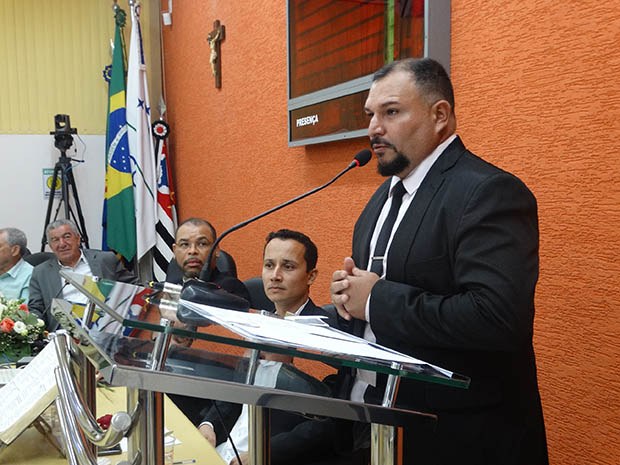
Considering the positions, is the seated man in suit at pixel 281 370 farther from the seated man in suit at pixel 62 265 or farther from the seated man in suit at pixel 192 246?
the seated man in suit at pixel 62 265

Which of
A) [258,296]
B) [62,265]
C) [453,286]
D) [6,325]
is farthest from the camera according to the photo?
[62,265]

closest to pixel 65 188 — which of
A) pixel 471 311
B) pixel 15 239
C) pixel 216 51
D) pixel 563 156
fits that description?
pixel 15 239

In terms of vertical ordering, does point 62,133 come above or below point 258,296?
above

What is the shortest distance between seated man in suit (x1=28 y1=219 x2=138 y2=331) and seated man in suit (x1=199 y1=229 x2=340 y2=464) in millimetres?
1728

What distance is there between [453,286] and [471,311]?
5.5 inches

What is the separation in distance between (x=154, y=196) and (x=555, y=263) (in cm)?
383

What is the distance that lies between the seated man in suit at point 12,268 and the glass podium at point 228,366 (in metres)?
3.36

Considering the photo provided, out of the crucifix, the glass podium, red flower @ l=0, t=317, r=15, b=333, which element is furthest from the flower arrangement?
the crucifix

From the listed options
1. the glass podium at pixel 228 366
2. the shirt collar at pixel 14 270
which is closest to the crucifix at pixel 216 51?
the shirt collar at pixel 14 270

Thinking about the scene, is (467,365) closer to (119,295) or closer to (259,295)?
(119,295)

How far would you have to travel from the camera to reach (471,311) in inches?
45.0

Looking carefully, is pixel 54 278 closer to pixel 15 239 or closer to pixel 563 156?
pixel 15 239

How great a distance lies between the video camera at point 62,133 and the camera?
16.2ft

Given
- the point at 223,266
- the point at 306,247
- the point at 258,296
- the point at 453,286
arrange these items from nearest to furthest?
the point at 453,286 < the point at 306,247 < the point at 258,296 < the point at 223,266
